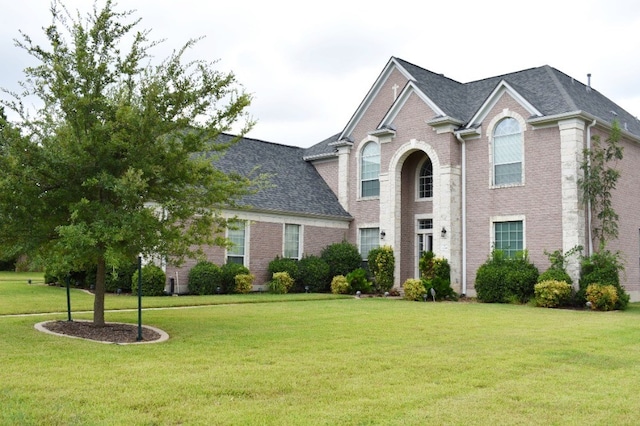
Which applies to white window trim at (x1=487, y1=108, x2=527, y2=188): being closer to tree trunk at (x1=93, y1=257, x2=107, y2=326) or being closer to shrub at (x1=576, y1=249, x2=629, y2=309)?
shrub at (x1=576, y1=249, x2=629, y2=309)

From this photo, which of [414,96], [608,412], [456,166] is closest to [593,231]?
[456,166]

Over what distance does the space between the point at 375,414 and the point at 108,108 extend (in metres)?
8.01

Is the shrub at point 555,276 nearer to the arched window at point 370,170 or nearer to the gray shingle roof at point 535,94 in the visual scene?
the gray shingle roof at point 535,94

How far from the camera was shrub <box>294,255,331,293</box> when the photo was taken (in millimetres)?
25609

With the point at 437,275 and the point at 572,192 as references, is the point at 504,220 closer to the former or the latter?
the point at 572,192

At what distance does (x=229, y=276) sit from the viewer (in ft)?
76.8

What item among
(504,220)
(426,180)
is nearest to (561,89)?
(504,220)

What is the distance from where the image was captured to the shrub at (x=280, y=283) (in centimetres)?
2441

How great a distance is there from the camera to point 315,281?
1011 inches

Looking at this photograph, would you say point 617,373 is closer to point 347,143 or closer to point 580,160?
point 580,160

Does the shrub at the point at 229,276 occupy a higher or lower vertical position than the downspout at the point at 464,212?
lower

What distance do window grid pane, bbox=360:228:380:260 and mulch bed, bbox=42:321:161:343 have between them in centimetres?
1640

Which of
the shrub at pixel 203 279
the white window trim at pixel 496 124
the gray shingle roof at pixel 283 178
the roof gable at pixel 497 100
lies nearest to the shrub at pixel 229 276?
the shrub at pixel 203 279

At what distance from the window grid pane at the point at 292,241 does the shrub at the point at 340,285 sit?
2.35 m
